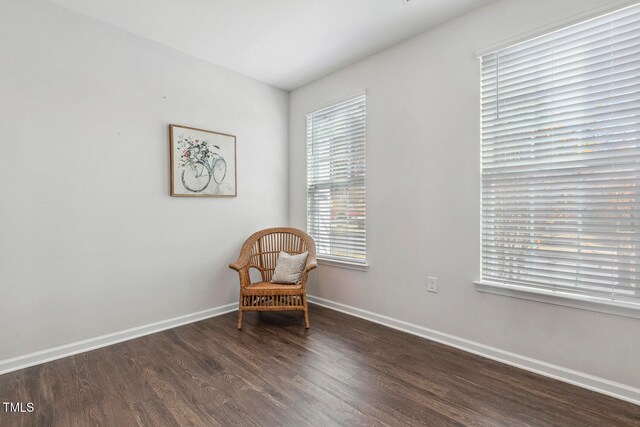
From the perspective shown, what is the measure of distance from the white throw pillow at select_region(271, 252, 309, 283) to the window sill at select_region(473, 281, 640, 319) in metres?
1.55

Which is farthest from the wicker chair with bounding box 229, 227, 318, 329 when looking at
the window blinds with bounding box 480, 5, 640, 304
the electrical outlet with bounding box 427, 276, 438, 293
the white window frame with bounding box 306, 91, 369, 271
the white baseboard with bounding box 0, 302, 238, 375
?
the window blinds with bounding box 480, 5, 640, 304

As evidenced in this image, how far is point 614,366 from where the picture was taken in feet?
5.95

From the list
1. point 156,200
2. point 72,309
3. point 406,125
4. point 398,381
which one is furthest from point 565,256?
point 72,309

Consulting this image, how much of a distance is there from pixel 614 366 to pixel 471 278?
2.92 feet

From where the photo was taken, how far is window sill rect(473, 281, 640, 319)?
5.80 ft

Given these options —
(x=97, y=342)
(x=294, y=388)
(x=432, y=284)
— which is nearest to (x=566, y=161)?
(x=432, y=284)

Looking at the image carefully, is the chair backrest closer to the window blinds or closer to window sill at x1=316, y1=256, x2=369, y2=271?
window sill at x1=316, y1=256, x2=369, y2=271

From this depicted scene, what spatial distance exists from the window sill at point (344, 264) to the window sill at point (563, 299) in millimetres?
1055

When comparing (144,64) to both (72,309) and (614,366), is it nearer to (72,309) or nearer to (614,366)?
(72,309)

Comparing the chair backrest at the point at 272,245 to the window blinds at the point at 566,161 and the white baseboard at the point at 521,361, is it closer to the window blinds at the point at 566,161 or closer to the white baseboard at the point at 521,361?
the white baseboard at the point at 521,361

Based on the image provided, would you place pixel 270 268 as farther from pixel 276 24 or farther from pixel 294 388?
pixel 276 24

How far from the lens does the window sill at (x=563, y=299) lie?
177cm

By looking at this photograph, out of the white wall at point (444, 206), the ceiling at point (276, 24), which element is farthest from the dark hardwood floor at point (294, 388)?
the ceiling at point (276, 24)

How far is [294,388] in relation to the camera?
191 centimetres
